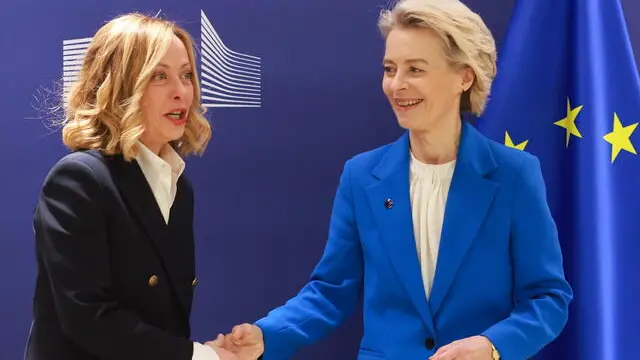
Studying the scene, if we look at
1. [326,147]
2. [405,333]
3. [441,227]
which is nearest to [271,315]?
[405,333]

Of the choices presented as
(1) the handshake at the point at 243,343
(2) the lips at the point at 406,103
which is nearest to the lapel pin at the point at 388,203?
(2) the lips at the point at 406,103

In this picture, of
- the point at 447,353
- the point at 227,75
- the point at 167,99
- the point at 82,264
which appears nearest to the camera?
the point at 82,264

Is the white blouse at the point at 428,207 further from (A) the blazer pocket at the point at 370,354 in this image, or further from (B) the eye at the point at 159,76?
(B) the eye at the point at 159,76

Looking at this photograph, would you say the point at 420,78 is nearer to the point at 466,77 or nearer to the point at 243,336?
the point at 466,77

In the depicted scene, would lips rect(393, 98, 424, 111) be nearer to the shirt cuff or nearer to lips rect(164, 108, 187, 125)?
lips rect(164, 108, 187, 125)

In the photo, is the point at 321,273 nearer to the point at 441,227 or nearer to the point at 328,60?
the point at 441,227

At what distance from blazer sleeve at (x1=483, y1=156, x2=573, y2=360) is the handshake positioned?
619 millimetres

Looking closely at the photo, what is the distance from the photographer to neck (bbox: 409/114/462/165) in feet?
7.15

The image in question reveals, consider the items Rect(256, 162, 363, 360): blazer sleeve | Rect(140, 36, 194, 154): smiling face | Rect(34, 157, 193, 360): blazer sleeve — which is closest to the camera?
Rect(34, 157, 193, 360): blazer sleeve

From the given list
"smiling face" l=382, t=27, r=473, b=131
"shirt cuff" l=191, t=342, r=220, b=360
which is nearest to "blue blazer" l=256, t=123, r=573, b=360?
"smiling face" l=382, t=27, r=473, b=131

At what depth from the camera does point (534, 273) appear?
2076 millimetres

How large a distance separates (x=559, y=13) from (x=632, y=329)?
0.94m

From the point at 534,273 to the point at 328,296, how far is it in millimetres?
570

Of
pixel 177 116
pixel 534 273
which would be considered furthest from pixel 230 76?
pixel 534 273
